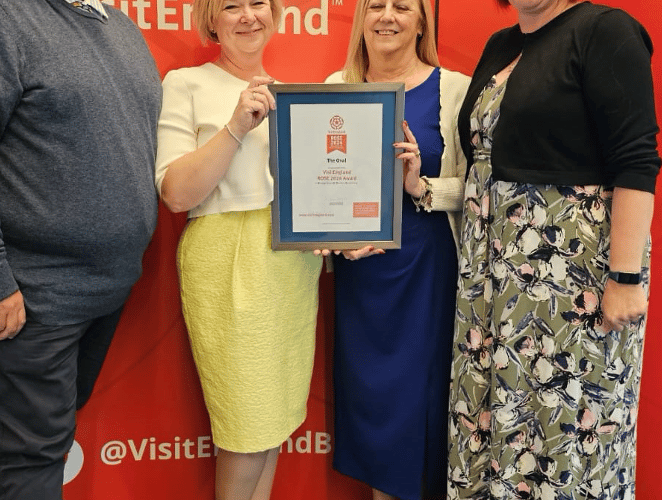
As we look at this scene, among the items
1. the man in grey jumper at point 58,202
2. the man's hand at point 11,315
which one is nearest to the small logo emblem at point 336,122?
the man in grey jumper at point 58,202

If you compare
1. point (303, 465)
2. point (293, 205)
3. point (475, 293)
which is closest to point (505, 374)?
point (475, 293)

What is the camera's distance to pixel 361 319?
2.05 meters

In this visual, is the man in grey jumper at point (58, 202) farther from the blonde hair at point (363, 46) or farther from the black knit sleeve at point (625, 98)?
the black knit sleeve at point (625, 98)

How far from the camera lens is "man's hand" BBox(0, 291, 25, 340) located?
1486mm

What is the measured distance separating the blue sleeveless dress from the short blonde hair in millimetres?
502

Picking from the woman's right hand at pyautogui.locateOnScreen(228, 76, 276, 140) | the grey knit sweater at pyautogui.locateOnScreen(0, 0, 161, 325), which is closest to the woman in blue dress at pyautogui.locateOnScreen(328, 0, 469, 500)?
the woman's right hand at pyautogui.locateOnScreen(228, 76, 276, 140)

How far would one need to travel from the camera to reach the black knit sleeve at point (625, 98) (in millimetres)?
1445

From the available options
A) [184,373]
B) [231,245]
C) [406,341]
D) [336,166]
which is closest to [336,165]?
[336,166]

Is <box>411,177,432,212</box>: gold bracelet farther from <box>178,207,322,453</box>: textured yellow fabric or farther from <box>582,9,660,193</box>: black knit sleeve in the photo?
<box>582,9,660,193</box>: black knit sleeve

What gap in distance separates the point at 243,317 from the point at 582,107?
3.55ft

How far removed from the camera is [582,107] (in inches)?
60.2

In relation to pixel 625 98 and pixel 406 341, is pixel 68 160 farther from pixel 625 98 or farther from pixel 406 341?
pixel 625 98

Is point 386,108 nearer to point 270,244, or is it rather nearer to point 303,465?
point 270,244

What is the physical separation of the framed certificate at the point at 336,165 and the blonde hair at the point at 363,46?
36cm
